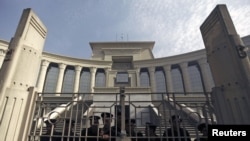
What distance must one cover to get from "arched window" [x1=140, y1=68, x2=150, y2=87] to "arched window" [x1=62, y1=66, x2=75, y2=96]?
10.8 m

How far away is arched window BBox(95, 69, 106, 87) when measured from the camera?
2579 cm

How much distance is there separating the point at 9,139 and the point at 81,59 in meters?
22.8

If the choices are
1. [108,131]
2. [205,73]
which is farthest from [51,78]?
[205,73]

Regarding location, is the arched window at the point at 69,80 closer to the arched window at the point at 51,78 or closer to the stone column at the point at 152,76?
the arched window at the point at 51,78

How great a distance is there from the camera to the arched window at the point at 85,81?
24.9 metres

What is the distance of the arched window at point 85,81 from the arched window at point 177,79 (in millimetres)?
13417

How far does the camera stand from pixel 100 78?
86.2 feet

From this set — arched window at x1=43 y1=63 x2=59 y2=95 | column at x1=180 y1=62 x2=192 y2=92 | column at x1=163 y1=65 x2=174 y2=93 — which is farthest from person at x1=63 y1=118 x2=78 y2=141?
column at x1=180 y1=62 x2=192 y2=92

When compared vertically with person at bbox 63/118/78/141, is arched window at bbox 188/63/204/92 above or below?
above

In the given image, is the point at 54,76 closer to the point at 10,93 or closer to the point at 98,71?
the point at 98,71

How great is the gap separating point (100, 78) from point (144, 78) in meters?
7.15

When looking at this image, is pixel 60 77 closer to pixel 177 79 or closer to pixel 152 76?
pixel 152 76

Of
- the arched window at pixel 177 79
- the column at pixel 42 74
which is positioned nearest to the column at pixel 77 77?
the column at pixel 42 74

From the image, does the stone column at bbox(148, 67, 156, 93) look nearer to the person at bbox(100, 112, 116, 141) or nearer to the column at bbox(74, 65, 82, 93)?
the column at bbox(74, 65, 82, 93)
